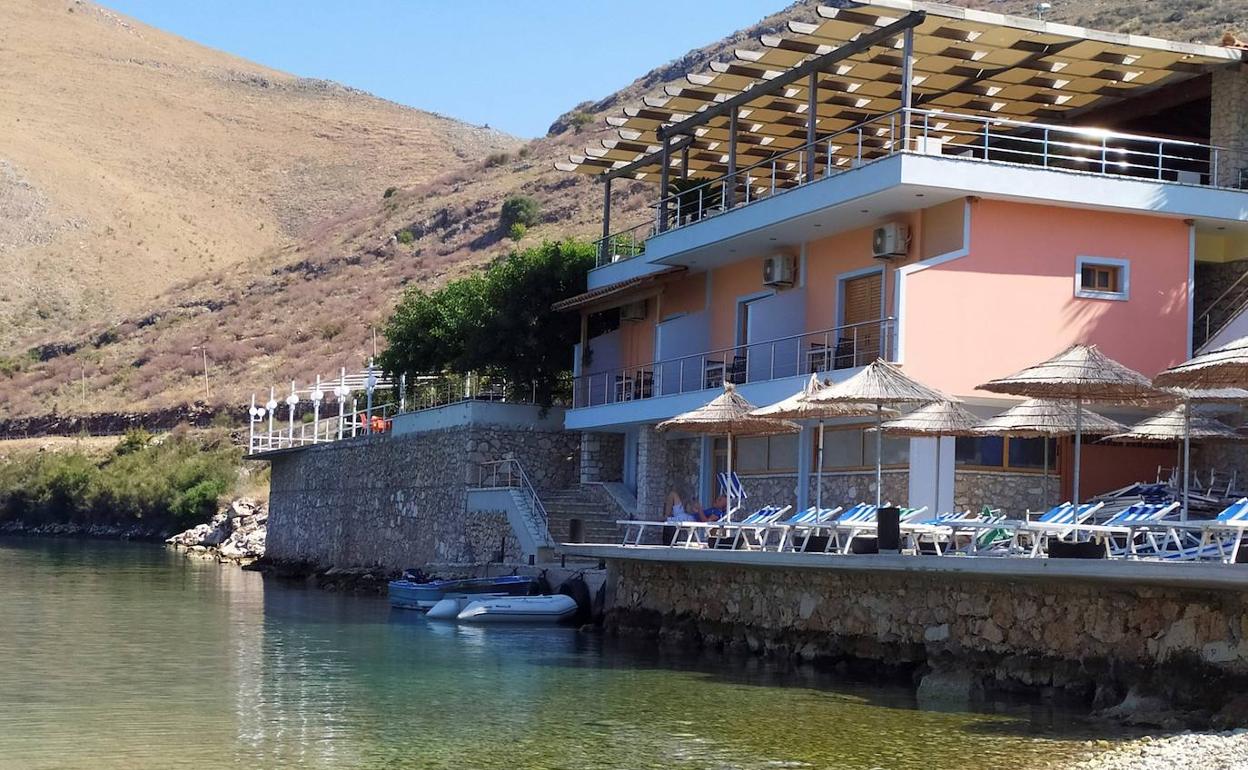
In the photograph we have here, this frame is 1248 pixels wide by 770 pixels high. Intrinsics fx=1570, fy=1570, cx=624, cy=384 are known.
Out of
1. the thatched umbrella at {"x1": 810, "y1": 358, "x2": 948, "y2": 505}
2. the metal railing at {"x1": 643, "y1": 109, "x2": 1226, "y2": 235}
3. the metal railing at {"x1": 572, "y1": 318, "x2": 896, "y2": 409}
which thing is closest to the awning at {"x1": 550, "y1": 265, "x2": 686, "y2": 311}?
the metal railing at {"x1": 643, "y1": 109, "x2": 1226, "y2": 235}

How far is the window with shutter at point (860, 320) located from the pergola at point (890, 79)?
225cm

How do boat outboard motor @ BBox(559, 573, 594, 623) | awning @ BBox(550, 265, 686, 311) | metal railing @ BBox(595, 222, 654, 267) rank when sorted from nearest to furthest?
boat outboard motor @ BBox(559, 573, 594, 623), awning @ BBox(550, 265, 686, 311), metal railing @ BBox(595, 222, 654, 267)

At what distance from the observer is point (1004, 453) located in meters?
24.5

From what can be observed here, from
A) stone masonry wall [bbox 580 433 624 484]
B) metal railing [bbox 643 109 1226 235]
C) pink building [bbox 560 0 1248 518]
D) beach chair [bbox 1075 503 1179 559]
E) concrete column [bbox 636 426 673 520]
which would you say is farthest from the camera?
stone masonry wall [bbox 580 433 624 484]

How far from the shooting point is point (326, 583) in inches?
1585

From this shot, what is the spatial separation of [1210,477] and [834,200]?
7.33m

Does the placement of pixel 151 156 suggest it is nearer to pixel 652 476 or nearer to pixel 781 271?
pixel 652 476

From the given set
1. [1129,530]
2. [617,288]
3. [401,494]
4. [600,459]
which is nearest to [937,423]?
[1129,530]

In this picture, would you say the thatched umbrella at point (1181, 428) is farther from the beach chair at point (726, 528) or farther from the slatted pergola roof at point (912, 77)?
the slatted pergola roof at point (912, 77)

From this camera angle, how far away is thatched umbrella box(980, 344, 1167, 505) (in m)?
18.2

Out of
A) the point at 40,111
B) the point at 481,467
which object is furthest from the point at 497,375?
the point at 40,111

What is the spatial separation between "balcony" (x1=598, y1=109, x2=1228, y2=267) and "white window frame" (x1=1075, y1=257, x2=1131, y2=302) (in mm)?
1092

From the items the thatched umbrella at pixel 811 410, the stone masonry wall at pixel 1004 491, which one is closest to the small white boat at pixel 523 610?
the thatched umbrella at pixel 811 410

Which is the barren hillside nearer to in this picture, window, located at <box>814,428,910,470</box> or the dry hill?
the dry hill
